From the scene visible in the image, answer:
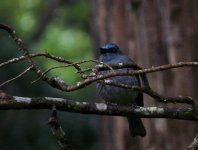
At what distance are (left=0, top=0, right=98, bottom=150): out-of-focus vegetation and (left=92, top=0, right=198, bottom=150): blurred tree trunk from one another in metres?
1.43

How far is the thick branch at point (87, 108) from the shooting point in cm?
332

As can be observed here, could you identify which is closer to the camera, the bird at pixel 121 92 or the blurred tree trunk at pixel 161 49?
the bird at pixel 121 92

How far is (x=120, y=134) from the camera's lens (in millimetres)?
7488

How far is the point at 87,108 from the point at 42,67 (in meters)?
5.69

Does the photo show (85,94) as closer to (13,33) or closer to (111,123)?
(111,123)

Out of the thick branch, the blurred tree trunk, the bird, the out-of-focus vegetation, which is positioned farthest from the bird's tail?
the out-of-focus vegetation

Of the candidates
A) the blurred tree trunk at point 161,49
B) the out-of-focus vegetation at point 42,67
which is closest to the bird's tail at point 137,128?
the blurred tree trunk at point 161,49

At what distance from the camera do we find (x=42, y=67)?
914 centimetres

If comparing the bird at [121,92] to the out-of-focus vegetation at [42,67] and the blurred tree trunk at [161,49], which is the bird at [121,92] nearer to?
the blurred tree trunk at [161,49]

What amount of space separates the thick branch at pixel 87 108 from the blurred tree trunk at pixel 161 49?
2763mm

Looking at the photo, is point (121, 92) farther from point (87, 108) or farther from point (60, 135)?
point (60, 135)

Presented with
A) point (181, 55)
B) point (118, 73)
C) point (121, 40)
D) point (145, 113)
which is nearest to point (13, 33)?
point (118, 73)

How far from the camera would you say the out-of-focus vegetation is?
28.3ft

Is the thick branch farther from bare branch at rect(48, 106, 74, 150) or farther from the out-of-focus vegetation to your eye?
the out-of-focus vegetation
